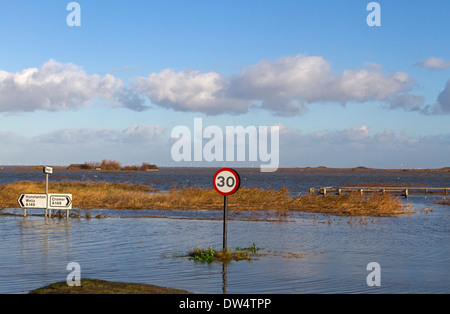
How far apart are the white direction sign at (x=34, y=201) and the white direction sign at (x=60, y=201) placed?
0.35m

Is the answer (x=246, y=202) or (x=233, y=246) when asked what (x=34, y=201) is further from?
(x=246, y=202)

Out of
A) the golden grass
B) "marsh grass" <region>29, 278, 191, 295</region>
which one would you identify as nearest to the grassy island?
"marsh grass" <region>29, 278, 191, 295</region>

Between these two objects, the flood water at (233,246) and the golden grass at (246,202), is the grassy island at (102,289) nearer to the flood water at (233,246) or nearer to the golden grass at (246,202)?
the flood water at (233,246)

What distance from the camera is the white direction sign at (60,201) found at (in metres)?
26.4

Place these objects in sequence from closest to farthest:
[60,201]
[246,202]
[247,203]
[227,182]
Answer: [227,182] → [60,201] → [247,203] → [246,202]

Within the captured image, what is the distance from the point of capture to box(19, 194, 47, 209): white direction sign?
2678 centimetres

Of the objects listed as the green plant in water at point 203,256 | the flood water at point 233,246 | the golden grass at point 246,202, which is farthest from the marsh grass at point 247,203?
the green plant in water at point 203,256

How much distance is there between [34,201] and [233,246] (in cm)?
1295

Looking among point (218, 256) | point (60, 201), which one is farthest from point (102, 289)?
point (60, 201)

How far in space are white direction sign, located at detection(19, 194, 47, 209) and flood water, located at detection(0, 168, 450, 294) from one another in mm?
802

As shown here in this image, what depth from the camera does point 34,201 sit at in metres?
27.1

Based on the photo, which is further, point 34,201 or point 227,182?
point 34,201

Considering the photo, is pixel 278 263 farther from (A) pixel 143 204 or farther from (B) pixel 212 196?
(B) pixel 212 196
